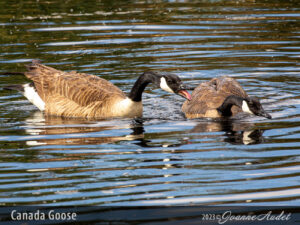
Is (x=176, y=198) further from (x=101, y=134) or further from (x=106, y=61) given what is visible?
(x=106, y=61)

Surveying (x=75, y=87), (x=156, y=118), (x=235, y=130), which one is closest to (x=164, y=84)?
(x=156, y=118)

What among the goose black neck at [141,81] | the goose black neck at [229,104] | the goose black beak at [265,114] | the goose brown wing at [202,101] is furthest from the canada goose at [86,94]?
the goose black beak at [265,114]

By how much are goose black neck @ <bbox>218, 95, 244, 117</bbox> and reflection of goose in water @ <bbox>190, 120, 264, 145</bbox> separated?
226 mm

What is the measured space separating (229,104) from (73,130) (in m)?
2.91

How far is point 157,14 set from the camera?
69.1ft

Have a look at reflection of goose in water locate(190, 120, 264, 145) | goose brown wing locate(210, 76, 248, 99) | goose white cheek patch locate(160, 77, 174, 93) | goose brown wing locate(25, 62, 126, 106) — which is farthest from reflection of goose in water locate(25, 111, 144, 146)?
goose brown wing locate(210, 76, 248, 99)

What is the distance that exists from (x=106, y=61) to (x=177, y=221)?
29.7 ft

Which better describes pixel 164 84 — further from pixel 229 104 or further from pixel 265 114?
pixel 265 114

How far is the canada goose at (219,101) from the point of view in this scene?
12.1m

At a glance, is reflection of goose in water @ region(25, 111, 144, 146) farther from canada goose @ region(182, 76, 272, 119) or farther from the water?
canada goose @ region(182, 76, 272, 119)

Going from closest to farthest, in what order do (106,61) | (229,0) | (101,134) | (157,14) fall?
(101,134) → (106,61) → (157,14) → (229,0)

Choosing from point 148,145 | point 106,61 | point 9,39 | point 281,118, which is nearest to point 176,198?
point 148,145

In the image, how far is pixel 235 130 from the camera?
11.7m

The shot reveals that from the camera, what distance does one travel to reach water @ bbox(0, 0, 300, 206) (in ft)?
28.1
